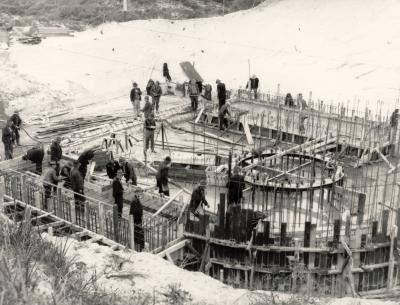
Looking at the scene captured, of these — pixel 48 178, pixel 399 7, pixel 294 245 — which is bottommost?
pixel 294 245

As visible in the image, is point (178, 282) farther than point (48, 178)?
No

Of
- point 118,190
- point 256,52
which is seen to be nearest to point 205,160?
point 118,190

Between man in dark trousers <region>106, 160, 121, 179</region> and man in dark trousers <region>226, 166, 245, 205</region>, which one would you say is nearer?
man in dark trousers <region>226, 166, 245, 205</region>

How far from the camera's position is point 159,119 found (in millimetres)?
20953

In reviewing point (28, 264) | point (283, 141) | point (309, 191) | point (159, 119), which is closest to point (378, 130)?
point (283, 141)

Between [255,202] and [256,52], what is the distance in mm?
16001

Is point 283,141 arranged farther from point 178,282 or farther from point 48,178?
point 178,282

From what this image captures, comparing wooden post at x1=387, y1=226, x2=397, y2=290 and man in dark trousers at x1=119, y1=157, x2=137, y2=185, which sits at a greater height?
man in dark trousers at x1=119, y1=157, x2=137, y2=185

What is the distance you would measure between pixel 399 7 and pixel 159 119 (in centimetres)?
1572

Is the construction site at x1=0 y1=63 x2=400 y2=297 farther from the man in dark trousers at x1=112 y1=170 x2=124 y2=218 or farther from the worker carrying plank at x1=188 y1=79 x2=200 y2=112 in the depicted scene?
the worker carrying plank at x1=188 y1=79 x2=200 y2=112

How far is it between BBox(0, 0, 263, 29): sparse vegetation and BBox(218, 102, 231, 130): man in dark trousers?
59.0 feet

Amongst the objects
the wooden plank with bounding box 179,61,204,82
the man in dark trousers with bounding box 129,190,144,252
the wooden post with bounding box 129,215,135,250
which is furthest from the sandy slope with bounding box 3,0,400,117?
the wooden post with bounding box 129,215,135,250

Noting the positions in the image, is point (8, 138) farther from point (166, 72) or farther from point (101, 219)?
point (166, 72)

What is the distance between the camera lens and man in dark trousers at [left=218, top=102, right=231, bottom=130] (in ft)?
66.0
